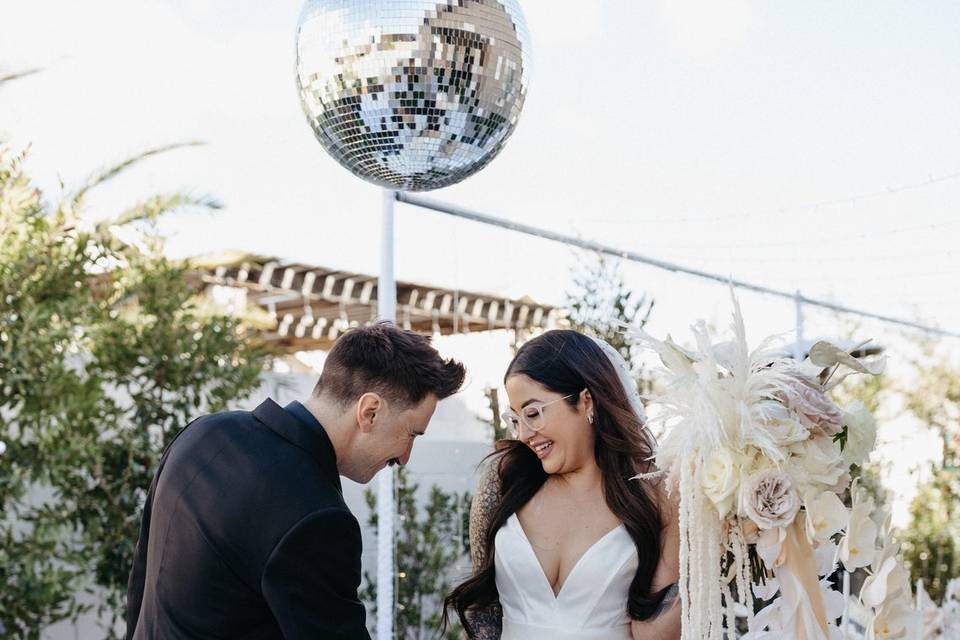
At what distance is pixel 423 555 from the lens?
5359 mm

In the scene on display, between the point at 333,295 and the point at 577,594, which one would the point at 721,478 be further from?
the point at 333,295

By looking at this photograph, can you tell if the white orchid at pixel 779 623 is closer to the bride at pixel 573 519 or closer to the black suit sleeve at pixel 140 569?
the bride at pixel 573 519

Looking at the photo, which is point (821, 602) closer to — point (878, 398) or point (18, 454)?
point (18, 454)

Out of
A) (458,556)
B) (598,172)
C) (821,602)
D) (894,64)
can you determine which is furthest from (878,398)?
(821,602)

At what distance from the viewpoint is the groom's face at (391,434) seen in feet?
6.23

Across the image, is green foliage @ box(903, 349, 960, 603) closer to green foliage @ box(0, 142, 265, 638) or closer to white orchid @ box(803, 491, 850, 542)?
green foliage @ box(0, 142, 265, 638)

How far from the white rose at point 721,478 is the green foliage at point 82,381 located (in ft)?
10.4

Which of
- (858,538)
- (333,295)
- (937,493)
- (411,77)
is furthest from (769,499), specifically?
(937,493)

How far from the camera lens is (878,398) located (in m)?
7.43

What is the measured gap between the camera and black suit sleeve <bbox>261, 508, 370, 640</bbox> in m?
1.60

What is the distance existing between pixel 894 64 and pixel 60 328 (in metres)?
5.88

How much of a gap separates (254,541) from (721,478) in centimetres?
75

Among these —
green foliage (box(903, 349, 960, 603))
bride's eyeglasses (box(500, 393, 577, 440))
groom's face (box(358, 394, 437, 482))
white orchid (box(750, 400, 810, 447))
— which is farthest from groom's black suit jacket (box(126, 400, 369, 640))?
green foliage (box(903, 349, 960, 603))

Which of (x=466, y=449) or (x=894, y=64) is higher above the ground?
(x=894, y=64)
